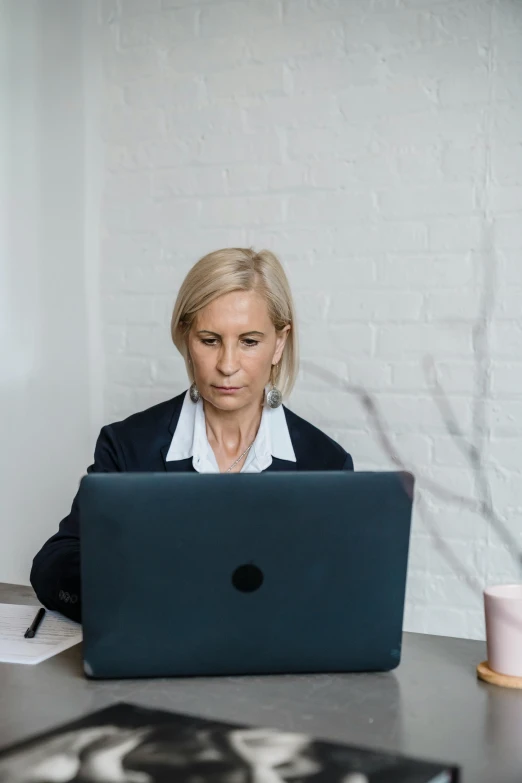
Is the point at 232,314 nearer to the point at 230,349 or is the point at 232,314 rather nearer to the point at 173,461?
the point at 230,349

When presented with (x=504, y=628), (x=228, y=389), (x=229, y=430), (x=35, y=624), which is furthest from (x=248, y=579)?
(x=229, y=430)

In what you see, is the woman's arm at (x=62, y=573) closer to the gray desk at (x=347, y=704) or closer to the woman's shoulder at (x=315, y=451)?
the gray desk at (x=347, y=704)

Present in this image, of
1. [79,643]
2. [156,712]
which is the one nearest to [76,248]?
[79,643]

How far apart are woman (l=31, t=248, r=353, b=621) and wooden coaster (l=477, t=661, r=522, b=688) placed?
0.82m

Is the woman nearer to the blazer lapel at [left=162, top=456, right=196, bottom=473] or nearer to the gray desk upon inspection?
the blazer lapel at [left=162, top=456, right=196, bottom=473]

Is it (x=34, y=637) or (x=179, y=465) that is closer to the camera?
(x=34, y=637)

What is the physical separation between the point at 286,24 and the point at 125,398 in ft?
3.80

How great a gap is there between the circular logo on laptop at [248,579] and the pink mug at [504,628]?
27cm

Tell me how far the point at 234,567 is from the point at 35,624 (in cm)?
42

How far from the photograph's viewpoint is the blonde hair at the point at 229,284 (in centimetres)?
197

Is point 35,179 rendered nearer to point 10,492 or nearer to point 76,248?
point 76,248

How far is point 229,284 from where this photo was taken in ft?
6.45

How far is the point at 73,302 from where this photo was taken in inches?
114

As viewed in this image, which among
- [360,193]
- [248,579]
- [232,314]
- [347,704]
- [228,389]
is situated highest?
[360,193]
